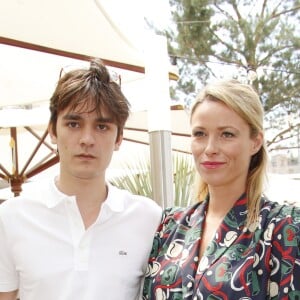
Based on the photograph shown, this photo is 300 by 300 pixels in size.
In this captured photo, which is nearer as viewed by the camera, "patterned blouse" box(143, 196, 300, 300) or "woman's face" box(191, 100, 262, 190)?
"patterned blouse" box(143, 196, 300, 300)

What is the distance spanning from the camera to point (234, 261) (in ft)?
4.82

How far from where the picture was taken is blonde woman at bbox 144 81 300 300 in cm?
141

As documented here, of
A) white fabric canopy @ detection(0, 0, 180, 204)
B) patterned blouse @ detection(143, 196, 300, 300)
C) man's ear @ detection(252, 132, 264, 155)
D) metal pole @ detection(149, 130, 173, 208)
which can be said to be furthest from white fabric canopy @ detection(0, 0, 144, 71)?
patterned blouse @ detection(143, 196, 300, 300)

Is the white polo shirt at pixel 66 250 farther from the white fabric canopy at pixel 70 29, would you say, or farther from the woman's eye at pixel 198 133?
the white fabric canopy at pixel 70 29

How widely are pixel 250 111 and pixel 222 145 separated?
0.48ft

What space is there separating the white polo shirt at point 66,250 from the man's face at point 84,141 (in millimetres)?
122

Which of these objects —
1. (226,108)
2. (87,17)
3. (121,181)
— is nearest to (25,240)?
(226,108)

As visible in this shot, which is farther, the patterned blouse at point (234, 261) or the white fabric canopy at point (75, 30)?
the white fabric canopy at point (75, 30)

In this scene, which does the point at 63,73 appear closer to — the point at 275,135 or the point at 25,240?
the point at 25,240

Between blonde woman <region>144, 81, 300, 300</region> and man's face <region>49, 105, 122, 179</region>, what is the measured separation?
0.30m

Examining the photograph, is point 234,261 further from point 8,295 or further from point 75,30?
point 75,30

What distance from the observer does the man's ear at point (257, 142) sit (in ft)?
5.46

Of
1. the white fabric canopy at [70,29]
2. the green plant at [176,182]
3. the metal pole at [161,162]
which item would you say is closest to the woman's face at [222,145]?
the metal pole at [161,162]

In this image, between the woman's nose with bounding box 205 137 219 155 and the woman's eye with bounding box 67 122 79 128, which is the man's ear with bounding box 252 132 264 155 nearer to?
the woman's nose with bounding box 205 137 219 155
